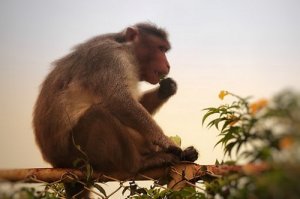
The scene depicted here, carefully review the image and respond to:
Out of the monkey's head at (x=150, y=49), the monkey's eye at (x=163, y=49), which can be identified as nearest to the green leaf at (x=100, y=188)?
the monkey's head at (x=150, y=49)

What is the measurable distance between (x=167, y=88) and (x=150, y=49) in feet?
1.81

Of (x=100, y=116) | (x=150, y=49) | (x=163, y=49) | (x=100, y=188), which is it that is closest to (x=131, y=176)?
(x=100, y=188)

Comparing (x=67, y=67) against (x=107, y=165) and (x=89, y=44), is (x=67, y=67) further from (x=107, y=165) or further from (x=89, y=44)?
(x=107, y=165)

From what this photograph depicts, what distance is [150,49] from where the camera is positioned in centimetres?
518

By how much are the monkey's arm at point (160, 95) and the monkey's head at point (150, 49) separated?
18 centimetres

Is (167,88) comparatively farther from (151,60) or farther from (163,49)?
(163,49)

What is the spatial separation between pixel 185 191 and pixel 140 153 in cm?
169

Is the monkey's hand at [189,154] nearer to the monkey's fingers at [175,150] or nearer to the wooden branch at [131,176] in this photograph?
the monkey's fingers at [175,150]

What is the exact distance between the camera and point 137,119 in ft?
13.2

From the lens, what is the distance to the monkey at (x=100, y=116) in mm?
3777

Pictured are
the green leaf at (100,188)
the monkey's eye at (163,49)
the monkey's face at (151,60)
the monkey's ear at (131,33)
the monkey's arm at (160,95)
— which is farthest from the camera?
the monkey's eye at (163,49)

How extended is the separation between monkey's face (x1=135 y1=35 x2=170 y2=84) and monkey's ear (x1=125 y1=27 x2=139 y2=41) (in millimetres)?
82

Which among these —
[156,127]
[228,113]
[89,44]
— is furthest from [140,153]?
[228,113]

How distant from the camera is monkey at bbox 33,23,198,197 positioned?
3777 millimetres
